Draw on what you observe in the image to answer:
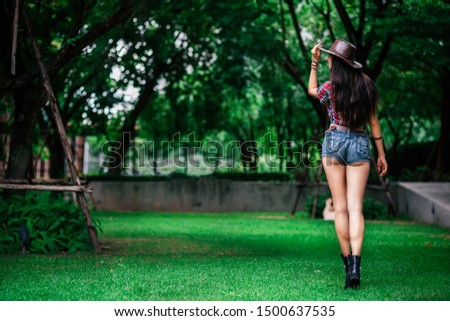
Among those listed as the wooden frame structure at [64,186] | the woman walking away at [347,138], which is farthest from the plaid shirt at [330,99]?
the wooden frame structure at [64,186]

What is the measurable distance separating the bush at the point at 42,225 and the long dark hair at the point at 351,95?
189 inches

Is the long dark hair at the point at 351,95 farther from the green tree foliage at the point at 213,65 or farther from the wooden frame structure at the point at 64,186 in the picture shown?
the green tree foliage at the point at 213,65

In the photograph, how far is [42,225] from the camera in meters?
11.0

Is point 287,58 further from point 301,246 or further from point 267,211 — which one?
point 301,246

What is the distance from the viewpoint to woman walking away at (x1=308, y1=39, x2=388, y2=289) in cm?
719

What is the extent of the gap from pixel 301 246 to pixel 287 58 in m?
10.5

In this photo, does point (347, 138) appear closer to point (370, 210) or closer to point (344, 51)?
point (344, 51)

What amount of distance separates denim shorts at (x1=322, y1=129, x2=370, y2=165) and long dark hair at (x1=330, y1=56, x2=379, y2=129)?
0.37ft

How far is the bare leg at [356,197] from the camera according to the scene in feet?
23.5

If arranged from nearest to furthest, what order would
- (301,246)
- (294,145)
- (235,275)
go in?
(235,275)
(301,246)
(294,145)

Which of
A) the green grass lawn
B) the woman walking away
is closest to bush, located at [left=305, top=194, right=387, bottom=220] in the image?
the green grass lawn

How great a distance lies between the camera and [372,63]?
2358cm

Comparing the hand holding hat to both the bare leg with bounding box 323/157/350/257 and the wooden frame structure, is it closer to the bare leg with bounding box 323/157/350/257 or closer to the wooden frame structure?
the bare leg with bounding box 323/157/350/257
